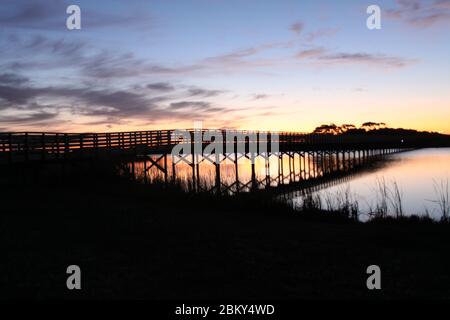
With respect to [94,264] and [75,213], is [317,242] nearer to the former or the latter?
[94,264]

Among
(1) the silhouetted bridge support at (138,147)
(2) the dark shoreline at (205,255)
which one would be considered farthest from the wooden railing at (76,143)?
(2) the dark shoreline at (205,255)

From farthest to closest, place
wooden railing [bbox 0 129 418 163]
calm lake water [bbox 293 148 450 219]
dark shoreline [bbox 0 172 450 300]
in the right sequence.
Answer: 1. calm lake water [bbox 293 148 450 219]
2. wooden railing [bbox 0 129 418 163]
3. dark shoreline [bbox 0 172 450 300]

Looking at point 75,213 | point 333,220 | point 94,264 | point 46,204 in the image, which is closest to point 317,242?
point 94,264

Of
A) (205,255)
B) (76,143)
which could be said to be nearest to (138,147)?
(76,143)

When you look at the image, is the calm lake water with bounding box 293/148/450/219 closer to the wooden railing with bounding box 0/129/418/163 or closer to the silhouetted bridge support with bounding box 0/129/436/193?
the silhouetted bridge support with bounding box 0/129/436/193

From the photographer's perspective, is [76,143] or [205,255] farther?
[76,143]

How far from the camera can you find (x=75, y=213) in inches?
558

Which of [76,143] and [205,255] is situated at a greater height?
[76,143]

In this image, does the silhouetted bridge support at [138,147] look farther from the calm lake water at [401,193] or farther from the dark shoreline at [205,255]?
the dark shoreline at [205,255]

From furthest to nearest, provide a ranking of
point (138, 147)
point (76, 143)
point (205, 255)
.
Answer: point (138, 147) < point (76, 143) < point (205, 255)

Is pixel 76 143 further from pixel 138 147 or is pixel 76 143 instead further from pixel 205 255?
pixel 205 255

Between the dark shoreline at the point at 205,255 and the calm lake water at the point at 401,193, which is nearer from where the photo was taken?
the dark shoreline at the point at 205,255

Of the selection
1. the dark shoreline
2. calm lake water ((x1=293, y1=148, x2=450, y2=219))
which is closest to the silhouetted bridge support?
calm lake water ((x1=293, y1=148, x2=450, y2=219))

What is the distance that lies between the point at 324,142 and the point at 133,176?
39.8m
